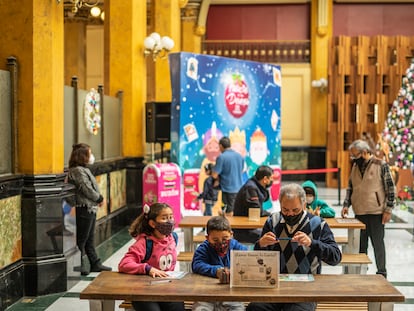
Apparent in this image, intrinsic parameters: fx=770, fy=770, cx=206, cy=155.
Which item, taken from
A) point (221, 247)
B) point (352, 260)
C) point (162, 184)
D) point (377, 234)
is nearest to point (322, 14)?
point (162, 184)

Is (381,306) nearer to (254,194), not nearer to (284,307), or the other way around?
(284,307)

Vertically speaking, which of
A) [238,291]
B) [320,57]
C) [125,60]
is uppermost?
[320,57]

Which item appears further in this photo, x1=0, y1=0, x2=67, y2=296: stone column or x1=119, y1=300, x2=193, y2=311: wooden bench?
x1=0, y1=0, x2=67, y2=296: stone column

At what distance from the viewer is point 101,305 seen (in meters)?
4.03

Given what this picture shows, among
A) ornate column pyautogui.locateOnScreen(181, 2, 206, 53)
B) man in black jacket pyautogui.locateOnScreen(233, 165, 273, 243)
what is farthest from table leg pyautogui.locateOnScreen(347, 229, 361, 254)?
ornate column pyautogui.locateOnScreen(181, 2, 206, 53)

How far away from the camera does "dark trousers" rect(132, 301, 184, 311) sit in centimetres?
421

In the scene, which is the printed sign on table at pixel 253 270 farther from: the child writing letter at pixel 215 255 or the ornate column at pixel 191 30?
the ornate column at pixel 191 30

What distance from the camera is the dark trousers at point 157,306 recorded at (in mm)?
4207

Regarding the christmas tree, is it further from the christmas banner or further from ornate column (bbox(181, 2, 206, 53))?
ornate column (bbox(181, 2, 206, 53))

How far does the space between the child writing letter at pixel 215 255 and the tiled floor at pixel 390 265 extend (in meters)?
2.17

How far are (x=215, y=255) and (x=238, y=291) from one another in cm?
56

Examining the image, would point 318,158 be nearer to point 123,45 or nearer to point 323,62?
point 323,62

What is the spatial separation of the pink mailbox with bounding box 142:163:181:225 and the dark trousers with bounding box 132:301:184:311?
256 inches

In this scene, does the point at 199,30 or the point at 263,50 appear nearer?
the point at 199,30
